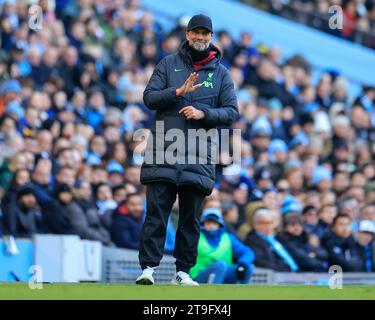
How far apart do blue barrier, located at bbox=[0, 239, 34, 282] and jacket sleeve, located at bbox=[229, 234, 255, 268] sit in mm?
2067

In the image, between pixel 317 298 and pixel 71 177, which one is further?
pixel 71 177

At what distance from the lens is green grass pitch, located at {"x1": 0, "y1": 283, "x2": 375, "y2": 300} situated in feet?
27.4

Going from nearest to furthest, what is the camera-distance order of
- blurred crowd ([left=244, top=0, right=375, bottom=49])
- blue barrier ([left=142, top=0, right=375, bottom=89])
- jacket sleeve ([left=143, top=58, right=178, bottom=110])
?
jacket sleeve ([left=143, top=58, right=178, bottom=110]) < blue barrier ([left=142, top=0, right=375, bottom=89]) < blurred crowd ([left=244, top=0, right=375, bottom=49])

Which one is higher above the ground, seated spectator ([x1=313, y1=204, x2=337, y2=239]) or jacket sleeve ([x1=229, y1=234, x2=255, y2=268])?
seated spectator ([x1=313, y1=204, x2=337, y2=239])

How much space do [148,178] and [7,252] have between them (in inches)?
123

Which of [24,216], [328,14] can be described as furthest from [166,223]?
[328,14]

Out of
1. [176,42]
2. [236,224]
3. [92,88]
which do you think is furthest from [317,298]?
[176,42]

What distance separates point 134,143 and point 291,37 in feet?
28.0

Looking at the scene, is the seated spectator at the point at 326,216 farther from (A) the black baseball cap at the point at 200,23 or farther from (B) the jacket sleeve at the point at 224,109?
(A) the black baseball cap at the point at 200,23

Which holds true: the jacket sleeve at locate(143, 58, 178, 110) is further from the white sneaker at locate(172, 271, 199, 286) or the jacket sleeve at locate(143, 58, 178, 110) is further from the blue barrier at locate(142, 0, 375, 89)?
the blue barrier at locate(142, 0, 375, 89)

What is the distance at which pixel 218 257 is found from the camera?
12.7 m

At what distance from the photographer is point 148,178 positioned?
32.8 feet

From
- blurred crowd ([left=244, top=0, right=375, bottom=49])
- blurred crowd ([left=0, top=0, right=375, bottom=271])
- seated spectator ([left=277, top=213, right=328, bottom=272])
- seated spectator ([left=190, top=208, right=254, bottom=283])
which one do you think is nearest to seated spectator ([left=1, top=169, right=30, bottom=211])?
blurred crowd ([left=0, top=0, right=375, bottom=271])
